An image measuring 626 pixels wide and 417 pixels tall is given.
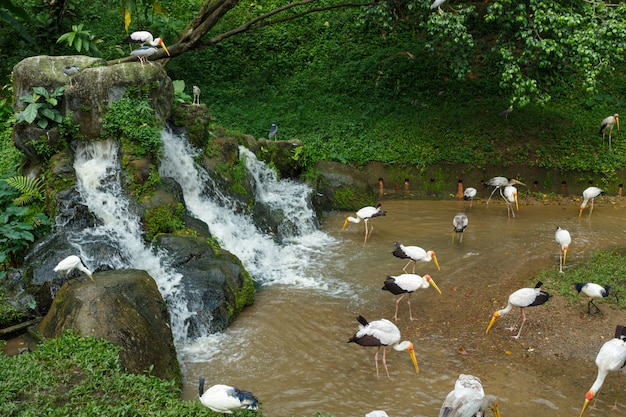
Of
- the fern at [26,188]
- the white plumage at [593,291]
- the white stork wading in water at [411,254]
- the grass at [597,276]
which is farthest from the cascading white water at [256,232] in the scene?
the white plumage at [593,291]

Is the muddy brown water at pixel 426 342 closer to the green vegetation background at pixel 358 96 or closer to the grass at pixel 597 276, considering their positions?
the grass at pixel 597 276

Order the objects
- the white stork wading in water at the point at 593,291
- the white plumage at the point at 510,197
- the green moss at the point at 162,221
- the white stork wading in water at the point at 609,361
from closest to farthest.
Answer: the white stork wading in water at the point at 609,361 → the white stork wading in water at the point at 593,291 → the green moss at the point at 162,221 → the white plumage at the point at 510,197

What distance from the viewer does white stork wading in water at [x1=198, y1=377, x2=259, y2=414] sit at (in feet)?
17.4

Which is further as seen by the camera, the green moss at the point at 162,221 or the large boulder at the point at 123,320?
the green moss at the point at 162,221

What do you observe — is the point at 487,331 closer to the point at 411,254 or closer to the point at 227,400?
the point at 411,254

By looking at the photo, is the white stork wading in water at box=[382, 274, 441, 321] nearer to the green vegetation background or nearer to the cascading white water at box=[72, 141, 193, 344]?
the cascading white water at box=[72, 141, 193, 344]

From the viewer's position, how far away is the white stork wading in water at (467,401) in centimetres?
543

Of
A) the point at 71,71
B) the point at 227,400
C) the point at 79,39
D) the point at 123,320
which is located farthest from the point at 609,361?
the point at 79,39

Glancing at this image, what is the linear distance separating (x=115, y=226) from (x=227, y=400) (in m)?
4.89

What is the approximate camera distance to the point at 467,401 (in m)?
5.46

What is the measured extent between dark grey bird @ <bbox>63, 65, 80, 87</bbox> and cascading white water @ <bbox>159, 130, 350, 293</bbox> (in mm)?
1842

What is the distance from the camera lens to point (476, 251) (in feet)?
34.9

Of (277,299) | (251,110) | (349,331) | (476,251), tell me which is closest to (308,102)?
(251,110)

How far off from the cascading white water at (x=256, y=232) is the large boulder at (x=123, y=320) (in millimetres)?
2921
